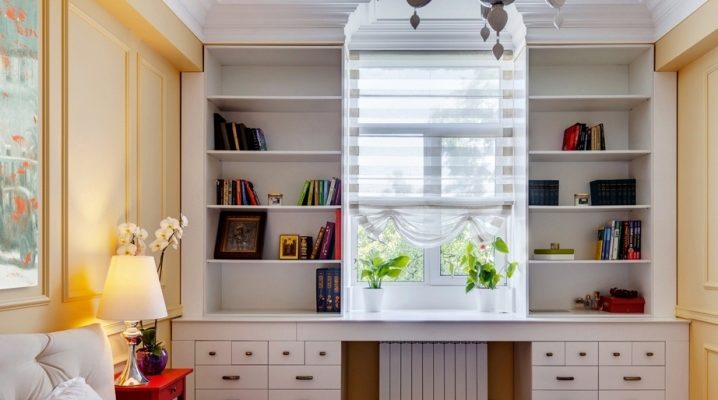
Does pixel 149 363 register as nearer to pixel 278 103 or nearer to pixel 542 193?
pixel 278 103

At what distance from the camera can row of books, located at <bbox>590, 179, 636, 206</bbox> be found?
4395 mm

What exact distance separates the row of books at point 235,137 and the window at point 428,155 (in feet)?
2.04

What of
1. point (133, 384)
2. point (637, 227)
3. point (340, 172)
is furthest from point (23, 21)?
point (637, 227)

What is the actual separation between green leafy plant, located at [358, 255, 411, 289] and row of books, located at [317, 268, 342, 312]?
24cm

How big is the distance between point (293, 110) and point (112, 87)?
153 centimetres

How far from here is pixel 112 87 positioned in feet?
10.8

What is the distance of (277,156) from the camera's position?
14.7ft

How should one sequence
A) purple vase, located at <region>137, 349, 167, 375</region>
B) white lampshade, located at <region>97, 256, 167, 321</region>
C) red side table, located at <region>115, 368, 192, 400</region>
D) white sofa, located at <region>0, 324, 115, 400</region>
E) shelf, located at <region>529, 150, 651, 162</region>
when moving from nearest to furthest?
white sofa, located at <region>0, 324, 115, 400</region> → white lampshade, located at <region>97, 256, 167, 321</region> → red side table, located at <region>115, 368, 192, 400</region> → purple vase, located at <region>137, 349, 167, 375</region> → shelf, located at <region>529, 150, 651, 162</region>

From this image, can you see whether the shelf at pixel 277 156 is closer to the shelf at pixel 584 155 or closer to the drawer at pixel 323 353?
the drawer at pixel 323 353

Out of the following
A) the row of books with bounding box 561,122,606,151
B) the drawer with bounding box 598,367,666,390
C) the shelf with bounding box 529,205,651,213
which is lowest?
the drawer with bounding box 598,367,666,390

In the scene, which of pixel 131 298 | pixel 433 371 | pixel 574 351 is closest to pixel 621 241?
pixel 574 351

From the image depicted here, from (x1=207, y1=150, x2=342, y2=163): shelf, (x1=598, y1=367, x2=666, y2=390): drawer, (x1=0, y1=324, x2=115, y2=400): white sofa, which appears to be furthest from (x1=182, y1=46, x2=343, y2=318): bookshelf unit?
(x1=598, y1=367, x2=666, y2=390): drawer

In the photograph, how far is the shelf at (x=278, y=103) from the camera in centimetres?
432

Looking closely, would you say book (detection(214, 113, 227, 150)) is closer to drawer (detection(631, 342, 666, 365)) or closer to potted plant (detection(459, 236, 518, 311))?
potted plant (detection(459, 236, 518, 311))
